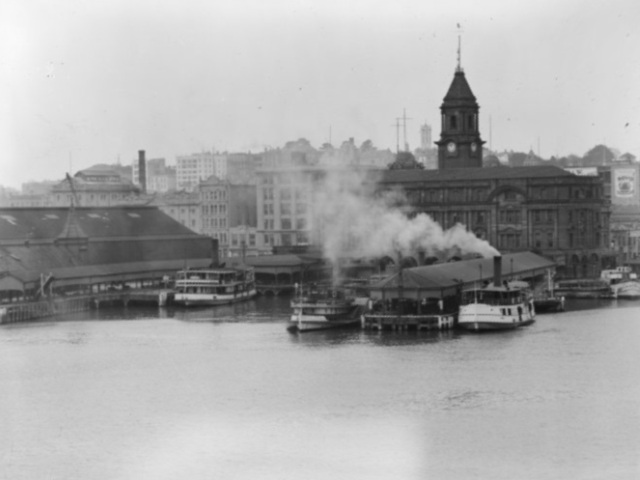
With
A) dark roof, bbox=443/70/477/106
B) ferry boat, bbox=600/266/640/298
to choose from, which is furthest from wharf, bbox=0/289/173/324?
dark roof, bbox=443/70/477/106

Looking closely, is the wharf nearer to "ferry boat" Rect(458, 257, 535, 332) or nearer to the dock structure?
the dock structure

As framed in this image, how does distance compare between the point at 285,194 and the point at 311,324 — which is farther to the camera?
the point at 285,194

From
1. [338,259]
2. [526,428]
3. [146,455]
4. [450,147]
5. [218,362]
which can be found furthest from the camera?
[450,147]

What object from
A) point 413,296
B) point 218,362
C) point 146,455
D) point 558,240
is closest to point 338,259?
point 558,240

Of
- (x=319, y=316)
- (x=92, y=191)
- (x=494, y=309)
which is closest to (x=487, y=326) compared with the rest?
(x=494, y=309)

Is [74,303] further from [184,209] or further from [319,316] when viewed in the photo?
[184,209]

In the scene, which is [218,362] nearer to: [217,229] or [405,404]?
[405,404]

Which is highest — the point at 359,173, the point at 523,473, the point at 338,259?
the point at 359,173
